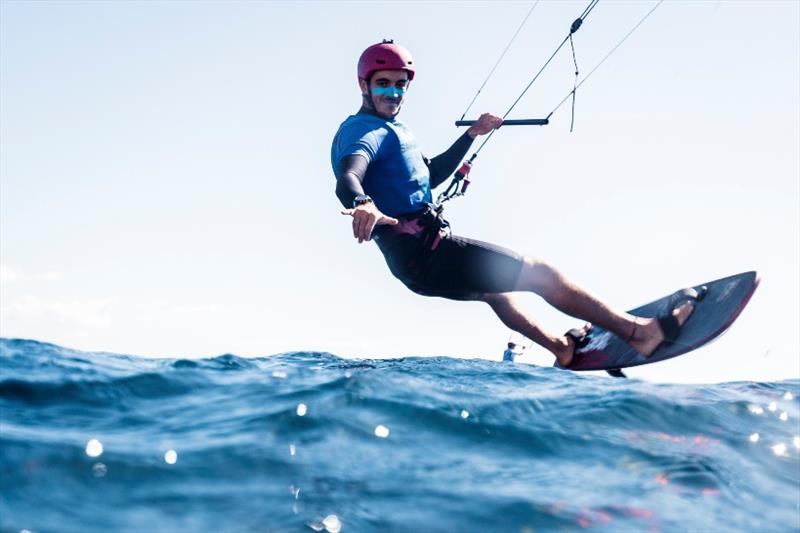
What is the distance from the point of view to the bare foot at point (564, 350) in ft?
22.7

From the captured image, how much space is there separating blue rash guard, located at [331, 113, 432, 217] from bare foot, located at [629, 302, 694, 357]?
2162 millimetres

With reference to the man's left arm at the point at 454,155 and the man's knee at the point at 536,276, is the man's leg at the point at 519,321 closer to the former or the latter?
the man's knee at the point at 536,276

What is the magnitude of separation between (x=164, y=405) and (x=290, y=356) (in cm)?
315

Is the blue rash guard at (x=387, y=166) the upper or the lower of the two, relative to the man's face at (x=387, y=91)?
lower

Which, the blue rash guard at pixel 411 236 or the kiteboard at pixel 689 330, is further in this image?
the kiteboard at pixel 689 330

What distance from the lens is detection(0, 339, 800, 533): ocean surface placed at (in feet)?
Answer: 9.82

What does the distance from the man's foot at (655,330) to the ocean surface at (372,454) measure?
0.70 m

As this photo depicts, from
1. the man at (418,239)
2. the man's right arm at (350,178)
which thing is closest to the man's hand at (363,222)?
the man's right arm at (350,178)

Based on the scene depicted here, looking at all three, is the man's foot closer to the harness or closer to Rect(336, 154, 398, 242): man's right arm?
the harness

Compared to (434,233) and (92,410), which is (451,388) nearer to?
(434,233)

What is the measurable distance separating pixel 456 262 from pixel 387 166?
971mm

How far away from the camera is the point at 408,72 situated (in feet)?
20.1

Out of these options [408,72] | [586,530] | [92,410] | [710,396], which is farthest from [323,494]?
[408,72]

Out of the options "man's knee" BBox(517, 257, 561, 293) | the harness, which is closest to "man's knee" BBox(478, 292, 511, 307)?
"man's knee" BBox(517, 257, 561, 293)
